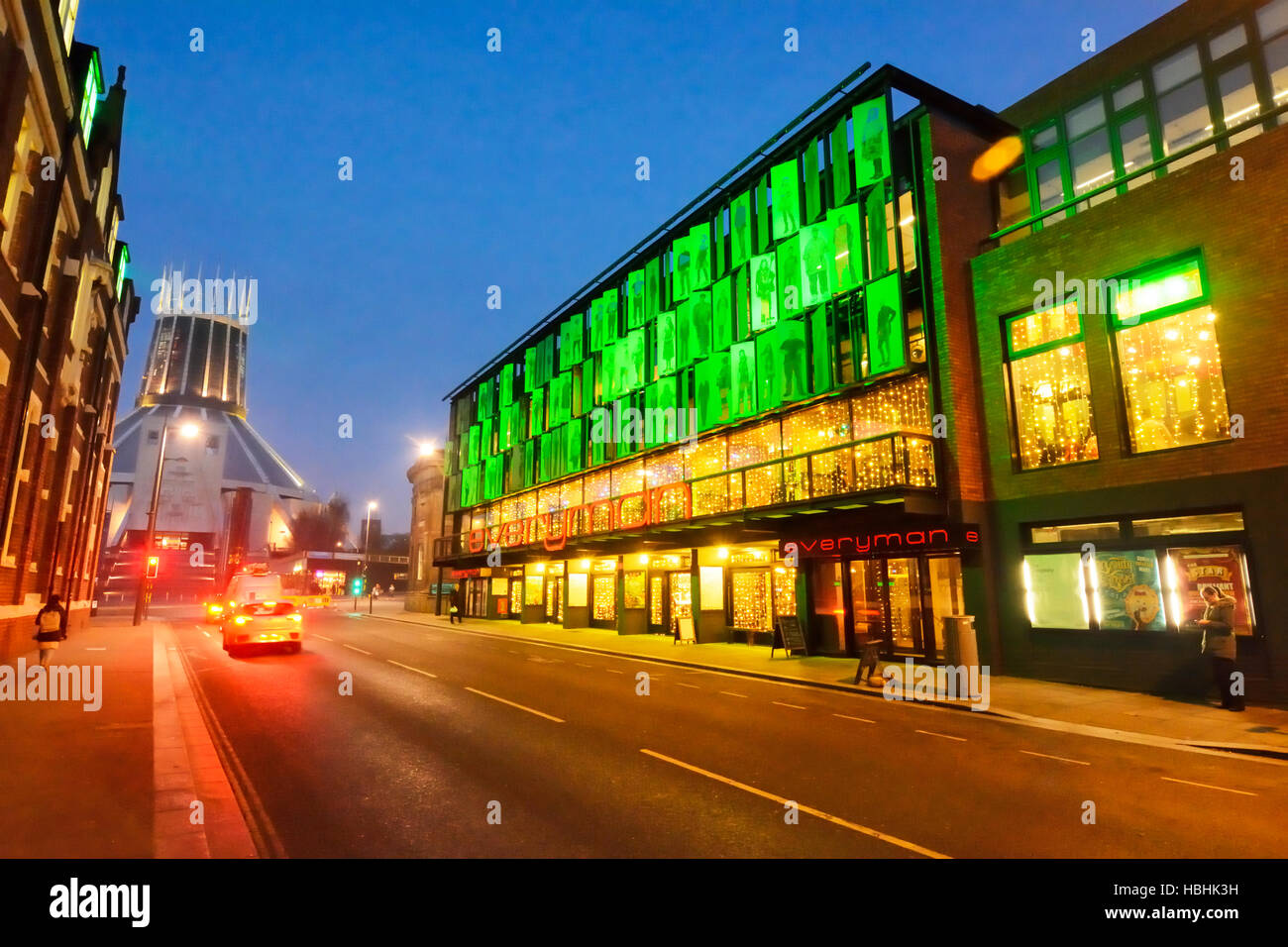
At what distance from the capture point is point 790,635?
18.1 meters

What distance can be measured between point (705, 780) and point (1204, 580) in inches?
459

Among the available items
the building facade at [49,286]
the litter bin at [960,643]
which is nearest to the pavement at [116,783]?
the building facade at [49,286]

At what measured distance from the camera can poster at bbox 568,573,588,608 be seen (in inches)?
1287

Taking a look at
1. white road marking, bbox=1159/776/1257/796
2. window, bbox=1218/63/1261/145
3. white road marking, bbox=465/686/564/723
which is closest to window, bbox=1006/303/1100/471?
window, bbox=1218/63/1261/145

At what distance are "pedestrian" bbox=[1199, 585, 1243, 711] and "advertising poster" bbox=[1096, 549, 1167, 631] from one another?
1.50 meters

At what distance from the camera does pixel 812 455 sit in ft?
59.7

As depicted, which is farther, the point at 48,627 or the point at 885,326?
the point at 885,326

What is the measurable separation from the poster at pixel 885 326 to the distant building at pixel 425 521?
44.7 metres

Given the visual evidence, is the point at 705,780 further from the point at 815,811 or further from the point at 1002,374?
the point at 1002,374

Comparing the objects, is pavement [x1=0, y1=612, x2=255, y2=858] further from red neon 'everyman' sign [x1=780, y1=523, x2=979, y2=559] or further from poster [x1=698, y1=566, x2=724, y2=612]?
poster [x1=698, y1=566, x2=724, y2=612]

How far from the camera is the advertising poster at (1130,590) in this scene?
12969mm

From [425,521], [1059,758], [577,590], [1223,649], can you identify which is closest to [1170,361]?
[1223,649]

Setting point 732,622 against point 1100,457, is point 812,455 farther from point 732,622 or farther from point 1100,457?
point 732,622
